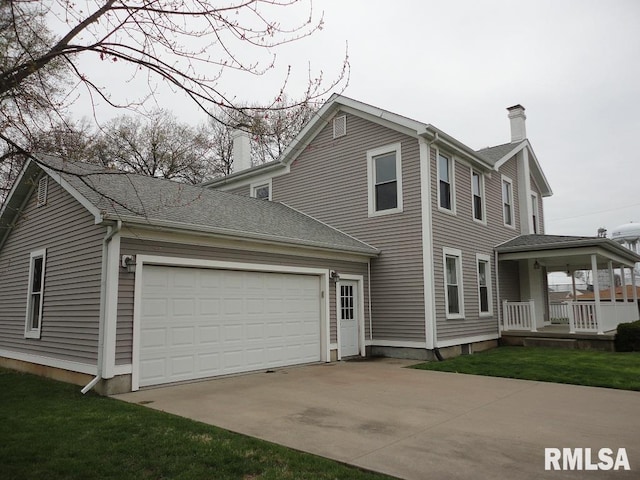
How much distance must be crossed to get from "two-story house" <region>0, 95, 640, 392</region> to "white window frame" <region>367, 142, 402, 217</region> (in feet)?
0.13

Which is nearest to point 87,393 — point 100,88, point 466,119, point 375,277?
point 100,88

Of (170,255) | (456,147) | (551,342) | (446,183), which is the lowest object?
(551,342)

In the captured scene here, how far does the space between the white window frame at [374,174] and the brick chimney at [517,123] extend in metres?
7.63

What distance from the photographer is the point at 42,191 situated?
10594 millimetres

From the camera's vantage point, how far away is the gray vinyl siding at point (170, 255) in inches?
307

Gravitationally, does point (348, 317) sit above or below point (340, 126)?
below

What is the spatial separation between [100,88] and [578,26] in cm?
673

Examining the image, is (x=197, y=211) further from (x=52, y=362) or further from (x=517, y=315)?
(x=517, y=315)

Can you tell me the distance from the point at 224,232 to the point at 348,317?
471cm

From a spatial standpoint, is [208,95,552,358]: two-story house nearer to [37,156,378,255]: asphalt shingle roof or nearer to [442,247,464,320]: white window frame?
[442,247,464,320]: white window frame

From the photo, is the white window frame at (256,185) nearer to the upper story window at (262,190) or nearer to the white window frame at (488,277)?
the upper story window at (262,190)

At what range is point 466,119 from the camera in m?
21.3

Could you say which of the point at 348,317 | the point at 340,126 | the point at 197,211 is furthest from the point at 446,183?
the point at 197,211

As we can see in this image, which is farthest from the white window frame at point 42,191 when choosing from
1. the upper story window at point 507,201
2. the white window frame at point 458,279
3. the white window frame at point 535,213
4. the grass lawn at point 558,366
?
the white window frame at point 535,213
